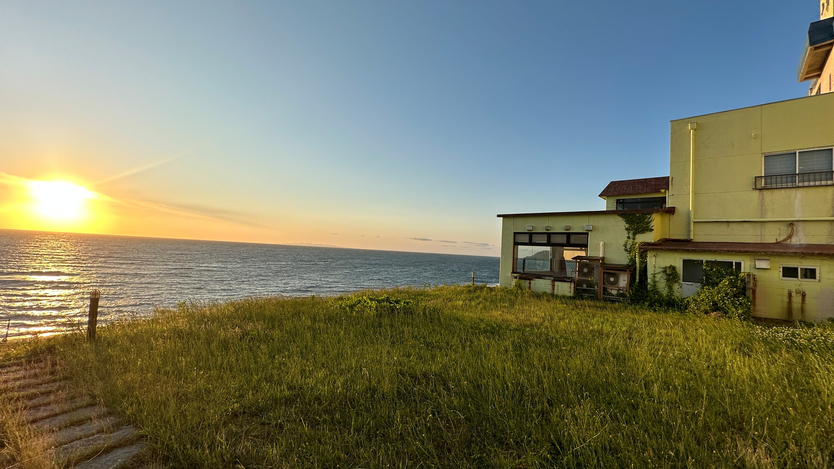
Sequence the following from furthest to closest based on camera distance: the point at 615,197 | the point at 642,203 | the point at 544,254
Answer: the point at 615,197
the point at 642,203
the point at 544,254

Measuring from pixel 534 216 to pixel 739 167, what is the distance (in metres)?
7.85

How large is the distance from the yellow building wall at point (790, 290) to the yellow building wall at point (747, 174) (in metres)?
1.42

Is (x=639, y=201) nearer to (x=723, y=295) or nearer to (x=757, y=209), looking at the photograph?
(x=757, y=209)

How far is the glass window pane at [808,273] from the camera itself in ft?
32.1

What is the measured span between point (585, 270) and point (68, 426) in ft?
54.8

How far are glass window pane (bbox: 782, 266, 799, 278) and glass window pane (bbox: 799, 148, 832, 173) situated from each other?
3.59 m

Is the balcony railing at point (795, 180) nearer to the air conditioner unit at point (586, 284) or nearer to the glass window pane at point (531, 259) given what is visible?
the air conditioner unit at point (586, 284)

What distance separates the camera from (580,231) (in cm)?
1526

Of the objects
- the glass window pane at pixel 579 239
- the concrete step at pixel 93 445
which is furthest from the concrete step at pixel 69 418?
the glass window pane at pixel 579 239

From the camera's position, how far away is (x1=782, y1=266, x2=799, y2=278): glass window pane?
10000mm

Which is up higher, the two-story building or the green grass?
the two-story building

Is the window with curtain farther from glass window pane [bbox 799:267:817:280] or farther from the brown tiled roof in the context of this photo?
the brown tiled roof

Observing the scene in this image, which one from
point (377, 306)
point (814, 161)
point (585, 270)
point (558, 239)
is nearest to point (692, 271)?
point (585, 270)

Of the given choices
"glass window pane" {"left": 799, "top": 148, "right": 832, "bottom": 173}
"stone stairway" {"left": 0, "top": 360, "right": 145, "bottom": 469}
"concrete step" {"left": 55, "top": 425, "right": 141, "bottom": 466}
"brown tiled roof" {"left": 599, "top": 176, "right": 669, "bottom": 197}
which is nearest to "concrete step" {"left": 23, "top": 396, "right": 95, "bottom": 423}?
"stone stairway" {"left": 0, "top": 360, "right": 145, "bottom": 469}
